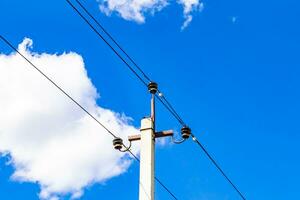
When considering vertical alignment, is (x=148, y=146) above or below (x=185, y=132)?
below

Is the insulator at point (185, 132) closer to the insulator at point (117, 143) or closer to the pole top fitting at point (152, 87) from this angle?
the pole top fitting at point (152, 87)

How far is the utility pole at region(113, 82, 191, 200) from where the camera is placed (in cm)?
1262

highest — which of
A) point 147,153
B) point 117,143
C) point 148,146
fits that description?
point 117,143

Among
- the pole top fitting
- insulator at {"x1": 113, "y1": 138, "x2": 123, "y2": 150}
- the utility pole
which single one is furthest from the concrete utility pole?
the pole top fitting

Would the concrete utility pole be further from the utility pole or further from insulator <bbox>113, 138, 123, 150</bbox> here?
insulator <bbox>113, 138, 123, 150</bbox>

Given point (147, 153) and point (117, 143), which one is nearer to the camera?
point (147, 153)

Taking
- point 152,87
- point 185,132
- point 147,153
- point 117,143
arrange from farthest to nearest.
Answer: point 152,87
point 185,132
point 117,143
point 147,153

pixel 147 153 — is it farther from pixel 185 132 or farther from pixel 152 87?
pixel 152 87

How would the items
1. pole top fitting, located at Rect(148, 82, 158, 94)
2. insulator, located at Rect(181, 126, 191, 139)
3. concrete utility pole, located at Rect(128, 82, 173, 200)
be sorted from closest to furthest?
concrete utility pole, located at Rect(128, 82, 173, 200), insulator, located at Rect(181, 126, 191, 139), pole top fitting, located at Rect(148, 82, 158, 94)

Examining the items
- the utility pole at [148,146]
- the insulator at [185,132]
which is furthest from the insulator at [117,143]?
the insulator at [185,132]

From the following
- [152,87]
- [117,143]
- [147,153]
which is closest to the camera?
[147,153]

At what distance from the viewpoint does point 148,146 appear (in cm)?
1316

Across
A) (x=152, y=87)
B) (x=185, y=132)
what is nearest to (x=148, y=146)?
(x=185, y=132)

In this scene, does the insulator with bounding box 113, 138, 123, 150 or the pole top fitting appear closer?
the insulator with bounding box 113, 138, 123, 150
